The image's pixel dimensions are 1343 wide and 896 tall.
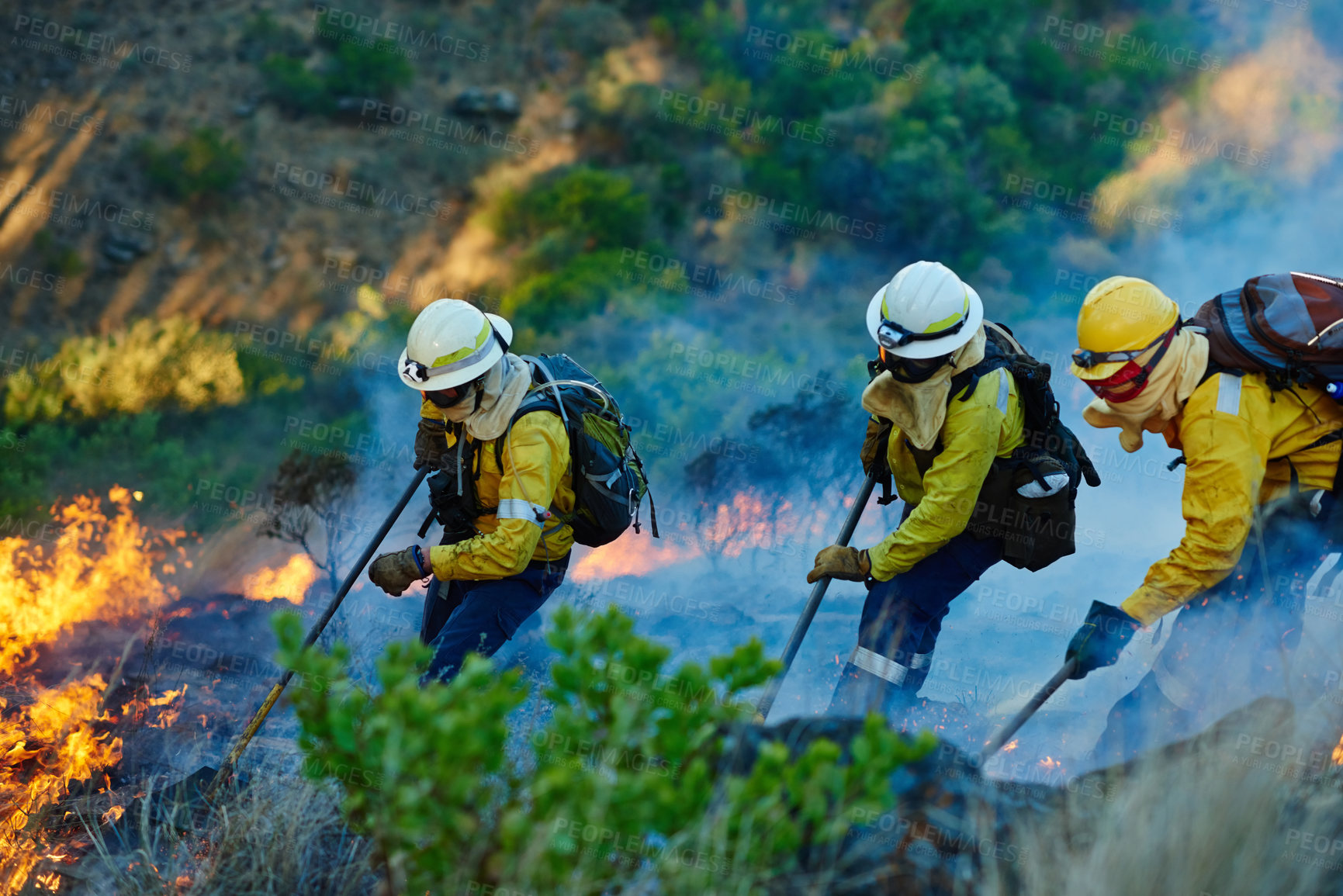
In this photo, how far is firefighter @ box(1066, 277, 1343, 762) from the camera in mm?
3475

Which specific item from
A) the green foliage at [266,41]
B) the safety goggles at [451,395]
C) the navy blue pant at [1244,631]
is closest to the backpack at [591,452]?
the safety goggles at [451,395]

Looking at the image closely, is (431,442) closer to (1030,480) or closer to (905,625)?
(905,625)

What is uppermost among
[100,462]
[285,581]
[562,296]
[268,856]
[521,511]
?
[521,511]

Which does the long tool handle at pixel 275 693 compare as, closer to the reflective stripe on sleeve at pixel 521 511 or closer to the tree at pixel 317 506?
the reflective stripe on sleeve at pixel 521 511

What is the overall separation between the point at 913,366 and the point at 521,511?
171 centimetres

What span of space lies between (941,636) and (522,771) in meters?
4.20

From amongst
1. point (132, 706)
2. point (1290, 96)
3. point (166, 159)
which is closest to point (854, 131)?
point (1290, 96)

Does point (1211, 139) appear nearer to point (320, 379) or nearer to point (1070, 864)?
point (320, 379)

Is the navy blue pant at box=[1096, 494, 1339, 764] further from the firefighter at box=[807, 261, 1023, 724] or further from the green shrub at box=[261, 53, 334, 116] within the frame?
the green shrub at box=[261, 53, 334, 116]

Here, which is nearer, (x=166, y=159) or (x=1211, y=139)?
(x=166, y=159)

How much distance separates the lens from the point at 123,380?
9492mm

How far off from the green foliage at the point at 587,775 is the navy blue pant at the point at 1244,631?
188 cm

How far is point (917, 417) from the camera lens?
3.88m

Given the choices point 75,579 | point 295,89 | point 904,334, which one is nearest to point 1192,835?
point 904,334
